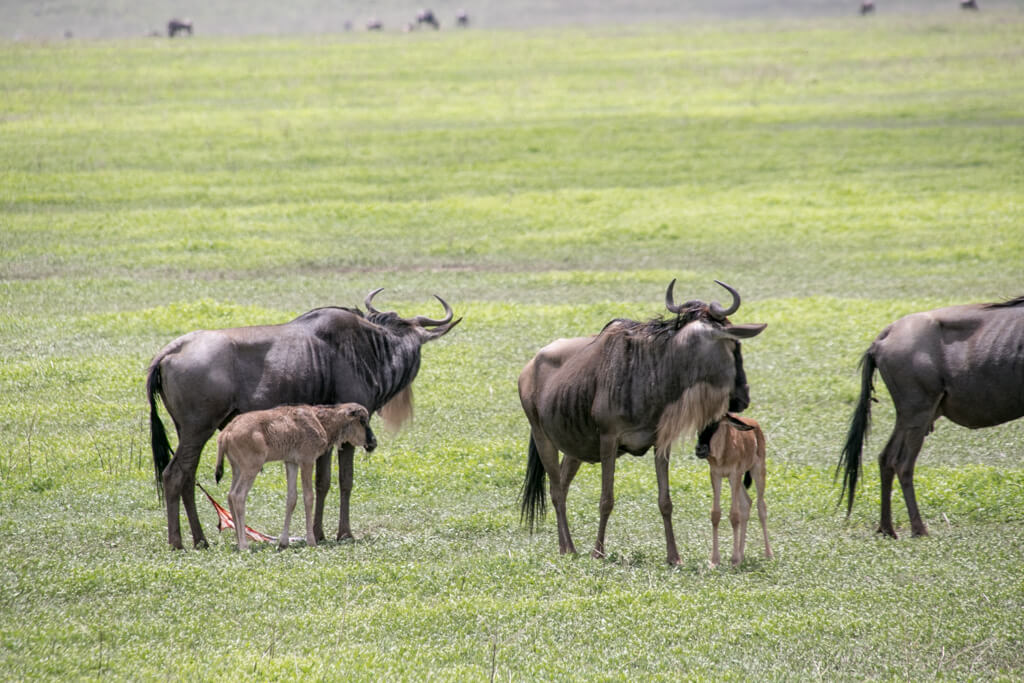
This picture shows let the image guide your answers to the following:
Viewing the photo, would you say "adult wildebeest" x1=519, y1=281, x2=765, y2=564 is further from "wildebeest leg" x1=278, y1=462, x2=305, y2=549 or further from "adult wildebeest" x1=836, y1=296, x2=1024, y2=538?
"adult wildebeest" x1=836, y1=296, x2=1024, y2=538

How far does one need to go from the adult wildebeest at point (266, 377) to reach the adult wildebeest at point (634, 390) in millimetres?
1611

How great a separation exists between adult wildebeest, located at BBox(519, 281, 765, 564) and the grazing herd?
0.04ft

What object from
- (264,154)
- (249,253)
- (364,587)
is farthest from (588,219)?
(364,587)

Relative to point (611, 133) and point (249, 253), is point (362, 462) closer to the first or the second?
point (249, 253)

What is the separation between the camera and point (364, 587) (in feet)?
30.4

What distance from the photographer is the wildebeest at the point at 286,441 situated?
10234 mm

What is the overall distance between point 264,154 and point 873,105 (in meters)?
20.7

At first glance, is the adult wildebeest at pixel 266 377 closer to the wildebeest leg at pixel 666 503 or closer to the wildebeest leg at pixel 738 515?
the wildebeest leg at pixel 666 503

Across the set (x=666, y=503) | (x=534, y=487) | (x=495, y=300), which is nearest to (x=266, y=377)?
(x=534, y=487)

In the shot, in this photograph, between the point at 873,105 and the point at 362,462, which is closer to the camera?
the point at 362,462

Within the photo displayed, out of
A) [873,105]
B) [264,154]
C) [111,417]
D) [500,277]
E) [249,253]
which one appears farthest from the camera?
[873,105]

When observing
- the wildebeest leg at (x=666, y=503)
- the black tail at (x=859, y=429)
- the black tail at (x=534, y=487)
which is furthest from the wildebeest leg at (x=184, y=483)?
the black tail at (x=859, y=429)

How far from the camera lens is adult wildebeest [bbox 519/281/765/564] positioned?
9.82 meters

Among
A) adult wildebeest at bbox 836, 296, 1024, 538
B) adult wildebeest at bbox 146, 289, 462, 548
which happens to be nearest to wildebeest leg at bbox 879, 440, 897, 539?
adult wildebeest at bbox 836, 296, 1024, 538
